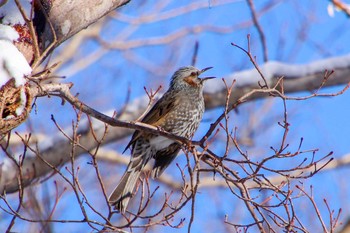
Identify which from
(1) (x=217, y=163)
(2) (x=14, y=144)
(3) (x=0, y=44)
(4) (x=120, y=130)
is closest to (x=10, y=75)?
(3) (x=0, y=44)

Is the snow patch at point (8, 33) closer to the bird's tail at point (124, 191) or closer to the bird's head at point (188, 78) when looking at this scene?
the bird's tail at point (124, 191)

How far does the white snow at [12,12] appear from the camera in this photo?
366cm

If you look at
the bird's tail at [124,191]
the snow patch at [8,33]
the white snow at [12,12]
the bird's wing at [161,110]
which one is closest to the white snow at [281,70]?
the bird's wing at [161,110]

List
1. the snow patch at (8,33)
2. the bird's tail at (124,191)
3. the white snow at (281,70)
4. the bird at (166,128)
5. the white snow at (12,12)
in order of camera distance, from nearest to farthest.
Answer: the snow patch at (8,33) < the white snow at (12,12) < the bird's tail at (124,191) < the bird at (166,128) < the white snow at (281,70)

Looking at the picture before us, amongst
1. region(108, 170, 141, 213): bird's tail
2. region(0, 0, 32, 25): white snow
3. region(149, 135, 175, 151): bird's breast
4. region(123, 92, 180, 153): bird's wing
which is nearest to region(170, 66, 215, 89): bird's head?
region(123, 92, 180, 153): bird's wing

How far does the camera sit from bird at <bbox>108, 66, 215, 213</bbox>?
5.21 metres

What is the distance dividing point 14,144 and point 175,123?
4.20 meters

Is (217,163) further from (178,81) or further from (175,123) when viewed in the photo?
(178,81)

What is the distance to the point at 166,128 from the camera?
543cm

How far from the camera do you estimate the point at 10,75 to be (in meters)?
3.44

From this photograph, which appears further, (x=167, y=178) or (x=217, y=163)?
(x=167, y=178)

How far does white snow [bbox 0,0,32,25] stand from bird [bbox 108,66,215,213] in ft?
5.32

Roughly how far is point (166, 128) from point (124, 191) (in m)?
0.78

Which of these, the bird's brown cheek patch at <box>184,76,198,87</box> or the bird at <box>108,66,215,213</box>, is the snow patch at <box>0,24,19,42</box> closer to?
the bird at <box>108,66,215,213</box>
